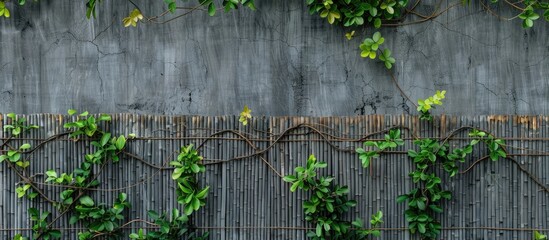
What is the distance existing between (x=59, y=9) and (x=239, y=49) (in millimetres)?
1184

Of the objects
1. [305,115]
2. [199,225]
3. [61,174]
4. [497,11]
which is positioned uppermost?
[497,11]

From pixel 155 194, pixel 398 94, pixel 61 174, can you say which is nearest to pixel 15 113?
pixel 61 174

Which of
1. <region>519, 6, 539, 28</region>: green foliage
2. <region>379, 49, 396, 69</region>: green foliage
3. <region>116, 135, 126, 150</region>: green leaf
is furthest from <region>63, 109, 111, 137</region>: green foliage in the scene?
<region>519, 6, 539, 28</region>: green foliage

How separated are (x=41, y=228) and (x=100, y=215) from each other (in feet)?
1.24

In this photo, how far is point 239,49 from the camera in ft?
12.9

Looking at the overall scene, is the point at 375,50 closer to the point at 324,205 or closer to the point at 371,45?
the point at 371,45

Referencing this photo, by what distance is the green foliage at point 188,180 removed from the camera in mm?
3719

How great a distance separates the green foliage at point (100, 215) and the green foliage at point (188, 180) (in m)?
0.36

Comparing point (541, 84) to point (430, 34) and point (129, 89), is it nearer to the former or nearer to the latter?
point (430, 34)

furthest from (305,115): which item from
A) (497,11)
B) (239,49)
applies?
(497,11)

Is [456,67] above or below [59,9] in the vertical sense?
below

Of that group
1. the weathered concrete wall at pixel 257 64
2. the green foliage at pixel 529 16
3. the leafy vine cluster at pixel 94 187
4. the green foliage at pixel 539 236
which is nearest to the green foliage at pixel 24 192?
the leafy vine cluster at pixel 94 187

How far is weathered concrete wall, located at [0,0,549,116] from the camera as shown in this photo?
12.8ft

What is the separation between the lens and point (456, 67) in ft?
12.8
